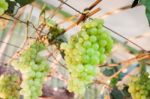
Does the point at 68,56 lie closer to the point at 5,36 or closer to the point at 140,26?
the point at 140,26

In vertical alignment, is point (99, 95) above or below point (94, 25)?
below

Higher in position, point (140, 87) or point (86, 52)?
point (86, 52)

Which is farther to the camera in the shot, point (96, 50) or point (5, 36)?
point (5, 36)

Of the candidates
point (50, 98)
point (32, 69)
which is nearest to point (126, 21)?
point (50, 98)

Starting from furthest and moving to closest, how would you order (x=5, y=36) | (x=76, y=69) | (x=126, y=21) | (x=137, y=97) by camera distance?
(x=5, y=36)
(x=126, y=21)
(x=137, y=97)
(x=76, y=69)

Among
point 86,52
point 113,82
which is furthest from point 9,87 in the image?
point 113,82

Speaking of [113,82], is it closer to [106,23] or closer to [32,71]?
[106,23]

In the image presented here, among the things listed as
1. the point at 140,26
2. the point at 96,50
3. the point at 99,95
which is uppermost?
the point at 140,26
